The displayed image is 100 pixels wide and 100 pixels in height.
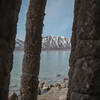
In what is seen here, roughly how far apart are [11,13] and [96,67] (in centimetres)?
151

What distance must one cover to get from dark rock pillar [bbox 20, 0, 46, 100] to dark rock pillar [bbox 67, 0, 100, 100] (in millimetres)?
3392

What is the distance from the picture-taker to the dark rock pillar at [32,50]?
19.2ft

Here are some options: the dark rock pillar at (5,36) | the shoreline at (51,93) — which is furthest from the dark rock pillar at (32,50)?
the shoreline at (51,93)

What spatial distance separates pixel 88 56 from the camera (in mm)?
2555

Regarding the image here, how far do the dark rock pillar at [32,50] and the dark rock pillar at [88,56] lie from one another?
339cm

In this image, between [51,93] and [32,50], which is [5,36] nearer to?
[32,50]

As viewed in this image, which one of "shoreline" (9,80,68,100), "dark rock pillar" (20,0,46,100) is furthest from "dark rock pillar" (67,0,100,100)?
"shoreline" (9,80,68,100)

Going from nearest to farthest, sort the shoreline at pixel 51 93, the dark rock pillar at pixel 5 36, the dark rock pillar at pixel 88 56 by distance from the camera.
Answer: the dark rock pillar at pixel 5 36 → the dark rock pillar at pixel 88 56 → the shoreline at pixel 51 93

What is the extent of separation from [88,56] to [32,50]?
11.7 ft

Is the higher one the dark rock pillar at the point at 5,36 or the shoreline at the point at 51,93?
the dark rock pillar at the point at 5,36

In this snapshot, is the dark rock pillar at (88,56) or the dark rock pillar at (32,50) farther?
the dark rock pillar at (32,50)

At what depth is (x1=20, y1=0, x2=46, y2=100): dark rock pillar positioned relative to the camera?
5.85 m

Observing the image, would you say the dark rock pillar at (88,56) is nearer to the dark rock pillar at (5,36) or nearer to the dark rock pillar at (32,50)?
the dark rock pillar at (5,36)

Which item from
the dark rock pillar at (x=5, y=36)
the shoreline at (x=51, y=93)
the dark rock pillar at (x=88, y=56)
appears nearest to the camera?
the dark rock pillar at (x=5, y=36)
